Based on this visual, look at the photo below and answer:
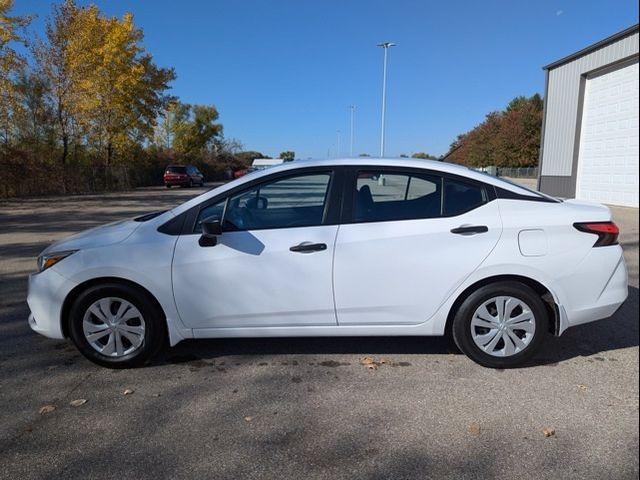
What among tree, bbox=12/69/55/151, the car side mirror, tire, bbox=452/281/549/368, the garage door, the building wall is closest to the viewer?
the car side mirror

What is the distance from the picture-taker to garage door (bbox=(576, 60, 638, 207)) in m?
16.0

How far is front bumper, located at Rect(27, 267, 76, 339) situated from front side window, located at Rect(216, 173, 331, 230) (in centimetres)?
129

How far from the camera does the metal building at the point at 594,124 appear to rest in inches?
635

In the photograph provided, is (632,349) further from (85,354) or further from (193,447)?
(85,354)

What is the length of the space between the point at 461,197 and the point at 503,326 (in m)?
1.07

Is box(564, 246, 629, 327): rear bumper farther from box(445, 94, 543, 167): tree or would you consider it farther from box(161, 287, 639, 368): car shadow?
box(445, 94, 543, 167): tree

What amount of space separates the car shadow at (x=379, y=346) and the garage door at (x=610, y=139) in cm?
1311

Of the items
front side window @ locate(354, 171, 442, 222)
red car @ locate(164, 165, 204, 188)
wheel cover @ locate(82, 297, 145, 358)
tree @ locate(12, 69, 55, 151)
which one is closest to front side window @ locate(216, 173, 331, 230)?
front side window @ locate(354, 171, 442, 222)

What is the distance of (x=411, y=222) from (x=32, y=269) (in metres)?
6.20

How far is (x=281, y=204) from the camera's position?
13.1ft

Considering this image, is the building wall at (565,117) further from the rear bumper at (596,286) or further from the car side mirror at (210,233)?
the car side mirror at (210,233)

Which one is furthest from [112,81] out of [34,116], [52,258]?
[52,258]

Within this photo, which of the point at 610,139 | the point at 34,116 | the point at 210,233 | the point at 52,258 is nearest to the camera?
the point at 210,233

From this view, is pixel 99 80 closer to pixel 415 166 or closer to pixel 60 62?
pixel 60 62
